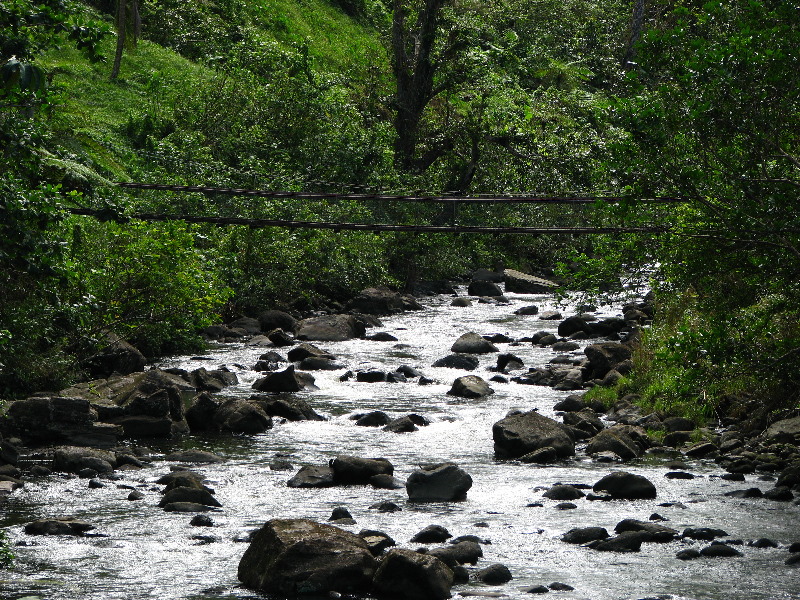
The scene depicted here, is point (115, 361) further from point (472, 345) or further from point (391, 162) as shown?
point (391, 162)

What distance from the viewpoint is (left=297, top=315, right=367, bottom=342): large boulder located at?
22.4m

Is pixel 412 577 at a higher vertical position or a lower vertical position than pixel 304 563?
higher

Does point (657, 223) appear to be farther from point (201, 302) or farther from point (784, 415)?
point (201, 302)

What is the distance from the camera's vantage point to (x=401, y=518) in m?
10.2

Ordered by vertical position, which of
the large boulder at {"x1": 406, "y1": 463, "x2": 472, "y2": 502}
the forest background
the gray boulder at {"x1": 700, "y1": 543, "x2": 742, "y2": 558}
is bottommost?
the large boulder at {"x1": 406, "y1": 463, "x2": 472, "y2": 502}

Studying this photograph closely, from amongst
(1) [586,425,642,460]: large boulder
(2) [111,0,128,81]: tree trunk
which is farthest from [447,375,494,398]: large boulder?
(2) [111,0,128,81]: tree trunk

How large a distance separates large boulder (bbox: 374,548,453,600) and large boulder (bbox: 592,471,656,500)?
3.47m

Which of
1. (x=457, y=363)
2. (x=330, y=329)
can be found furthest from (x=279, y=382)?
(x=330, y=329)

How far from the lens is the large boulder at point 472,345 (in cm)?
2127

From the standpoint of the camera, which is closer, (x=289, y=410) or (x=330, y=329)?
(x=289, y=410)

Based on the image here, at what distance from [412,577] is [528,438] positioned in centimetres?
538

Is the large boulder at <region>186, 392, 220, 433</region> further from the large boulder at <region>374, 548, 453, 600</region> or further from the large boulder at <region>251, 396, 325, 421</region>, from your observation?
the large boulder at <region>374, 548, 453, 600</region>

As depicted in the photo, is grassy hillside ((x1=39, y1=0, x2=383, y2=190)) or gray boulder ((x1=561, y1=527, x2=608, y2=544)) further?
grassy hillside ((x1=39, y1=0, x2=383, y2=190))

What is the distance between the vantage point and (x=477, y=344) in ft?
70.1
